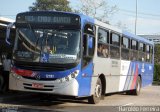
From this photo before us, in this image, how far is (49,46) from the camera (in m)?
14.0

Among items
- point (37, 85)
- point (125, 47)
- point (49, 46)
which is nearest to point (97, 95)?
point (37, 85)

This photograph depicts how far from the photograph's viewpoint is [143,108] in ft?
52.1

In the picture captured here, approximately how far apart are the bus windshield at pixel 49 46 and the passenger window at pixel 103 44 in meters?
1.98

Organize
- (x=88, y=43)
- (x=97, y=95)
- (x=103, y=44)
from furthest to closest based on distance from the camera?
1. (x=103, y=44)
2. (x=97, y=95)
3. (x=88, y=43)

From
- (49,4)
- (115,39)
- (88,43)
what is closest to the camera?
(88,43)

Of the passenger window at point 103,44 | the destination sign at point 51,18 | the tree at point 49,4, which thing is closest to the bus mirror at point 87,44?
the destination sign at point 51,18

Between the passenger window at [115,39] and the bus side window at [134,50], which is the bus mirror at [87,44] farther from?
the bus side window at [134,50]

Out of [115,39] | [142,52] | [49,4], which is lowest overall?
[142,52]

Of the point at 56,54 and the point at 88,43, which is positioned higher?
the point at 88,43

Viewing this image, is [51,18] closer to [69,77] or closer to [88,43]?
[88,43]

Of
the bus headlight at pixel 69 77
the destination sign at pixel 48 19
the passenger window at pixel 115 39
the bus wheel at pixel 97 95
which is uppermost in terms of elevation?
the destination sign at pixel 48 19

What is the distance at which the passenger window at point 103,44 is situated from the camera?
15848 millimetres

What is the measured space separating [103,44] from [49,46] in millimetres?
2945

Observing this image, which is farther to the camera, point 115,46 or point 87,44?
point 115,46
